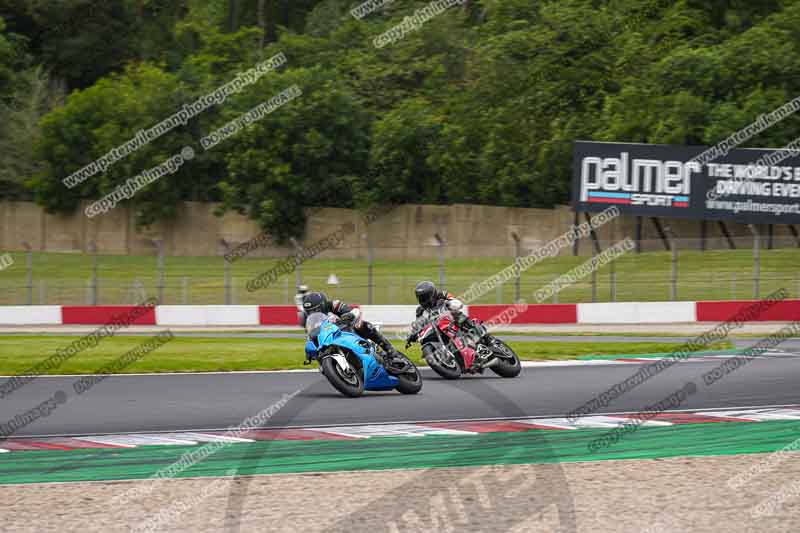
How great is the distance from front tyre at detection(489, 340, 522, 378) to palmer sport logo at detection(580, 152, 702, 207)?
60.8ft

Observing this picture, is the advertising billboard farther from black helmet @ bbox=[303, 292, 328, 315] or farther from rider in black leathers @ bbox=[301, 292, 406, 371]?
black helmet @ bbox=[303, 292, 328, 315]

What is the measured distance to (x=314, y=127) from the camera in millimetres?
46469

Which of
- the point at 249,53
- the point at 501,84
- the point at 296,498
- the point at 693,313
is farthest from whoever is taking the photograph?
the point at 249,53

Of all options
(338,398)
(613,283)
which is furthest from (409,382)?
(613,283)

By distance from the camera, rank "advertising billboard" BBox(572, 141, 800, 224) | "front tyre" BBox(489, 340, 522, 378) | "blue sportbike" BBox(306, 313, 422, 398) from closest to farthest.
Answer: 1. "blue sportbike" BBox(306, 313, 422, 398)
2. "front tyre" BBox(489, 340, 522, 378)
3. "advertising billboard" BBox(572, 141, 800, 224)

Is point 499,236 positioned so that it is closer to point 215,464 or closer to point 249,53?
point 249,53

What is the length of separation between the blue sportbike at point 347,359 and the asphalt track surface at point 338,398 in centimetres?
19

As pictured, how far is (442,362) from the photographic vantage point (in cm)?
1647

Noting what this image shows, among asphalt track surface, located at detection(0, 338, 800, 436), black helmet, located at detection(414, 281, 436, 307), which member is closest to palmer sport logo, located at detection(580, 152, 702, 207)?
asphalt track surface, located at detection(0, 338, 800, 436)

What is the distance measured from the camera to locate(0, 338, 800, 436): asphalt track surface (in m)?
13.2

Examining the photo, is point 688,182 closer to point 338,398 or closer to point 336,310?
point 338,398

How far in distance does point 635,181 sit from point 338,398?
21555mm

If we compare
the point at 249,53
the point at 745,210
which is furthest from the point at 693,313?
the point at 249,53

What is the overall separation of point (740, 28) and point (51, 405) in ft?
127
